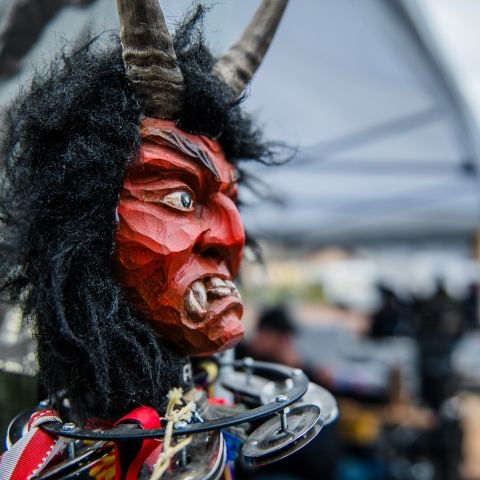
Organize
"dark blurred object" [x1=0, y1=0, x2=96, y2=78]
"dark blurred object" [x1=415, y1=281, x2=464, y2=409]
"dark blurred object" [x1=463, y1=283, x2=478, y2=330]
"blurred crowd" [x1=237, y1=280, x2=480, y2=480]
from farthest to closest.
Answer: "dark blurred object" [x1=463, y1=283, x2=478, y2=330], "dark blurred object" [x1=415, y1=281, x2=464, y2=409], "blurred crowd" [x1=237, y1=280, x2=480, y2=480], "dark blurred object" [x1=0, y1=0, x2=96, y2=78]

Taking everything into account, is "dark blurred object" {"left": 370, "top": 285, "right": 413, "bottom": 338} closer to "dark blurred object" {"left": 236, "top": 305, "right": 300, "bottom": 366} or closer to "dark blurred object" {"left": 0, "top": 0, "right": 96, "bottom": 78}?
"dark blurred object" {"left": 236, "top": 305, "right": 300, "bottom": 366}

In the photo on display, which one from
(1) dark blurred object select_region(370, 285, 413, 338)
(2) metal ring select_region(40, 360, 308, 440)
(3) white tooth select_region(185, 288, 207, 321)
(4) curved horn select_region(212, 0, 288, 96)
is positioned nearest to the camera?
(2) metal ring select_region(40, 360, 308, 440)

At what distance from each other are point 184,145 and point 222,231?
0.13 m

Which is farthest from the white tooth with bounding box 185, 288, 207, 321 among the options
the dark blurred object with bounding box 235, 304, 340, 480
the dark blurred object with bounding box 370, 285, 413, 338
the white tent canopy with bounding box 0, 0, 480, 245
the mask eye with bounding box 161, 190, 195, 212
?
the dark blurred object with bounding box 370, 285, 413, 338

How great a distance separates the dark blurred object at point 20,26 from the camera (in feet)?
2.92

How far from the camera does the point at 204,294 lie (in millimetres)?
643

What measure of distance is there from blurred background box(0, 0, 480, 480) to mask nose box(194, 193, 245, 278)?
25 centimetres

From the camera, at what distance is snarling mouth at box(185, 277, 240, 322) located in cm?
63

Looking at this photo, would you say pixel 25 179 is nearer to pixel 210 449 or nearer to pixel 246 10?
pixel 210 449

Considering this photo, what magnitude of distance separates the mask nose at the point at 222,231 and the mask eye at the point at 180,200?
0.11 feet

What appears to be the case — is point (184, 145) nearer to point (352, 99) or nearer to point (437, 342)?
point (352, 99)

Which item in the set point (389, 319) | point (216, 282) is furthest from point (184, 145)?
point (389, 319)

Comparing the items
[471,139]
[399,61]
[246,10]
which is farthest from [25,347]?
[471,139]

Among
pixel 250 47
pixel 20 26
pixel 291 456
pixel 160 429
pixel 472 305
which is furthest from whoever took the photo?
pixel 472 305
